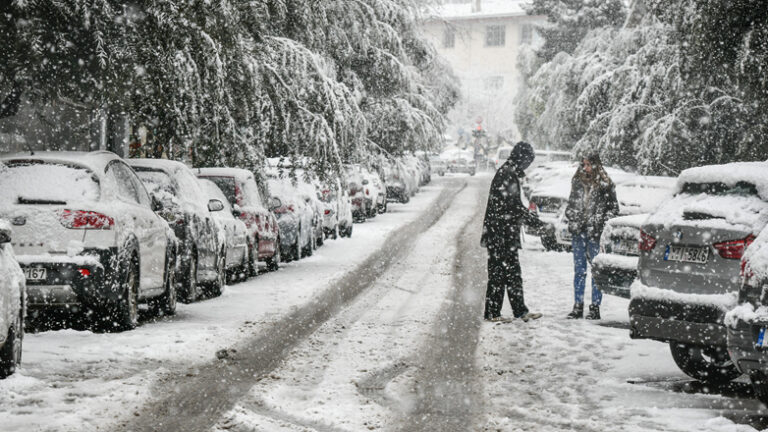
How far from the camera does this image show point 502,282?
12.2 meters

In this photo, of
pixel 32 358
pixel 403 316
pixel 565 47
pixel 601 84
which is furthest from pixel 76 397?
pixel 565 47

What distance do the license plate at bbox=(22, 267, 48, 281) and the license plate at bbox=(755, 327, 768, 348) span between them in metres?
6.05

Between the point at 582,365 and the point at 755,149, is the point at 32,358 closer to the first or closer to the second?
the point at 582,365

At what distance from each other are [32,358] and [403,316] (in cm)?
455

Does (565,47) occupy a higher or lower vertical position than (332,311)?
higher

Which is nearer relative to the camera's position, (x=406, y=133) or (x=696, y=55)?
(x=696, y=55)

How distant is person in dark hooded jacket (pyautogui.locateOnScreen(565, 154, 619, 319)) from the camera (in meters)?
12.4

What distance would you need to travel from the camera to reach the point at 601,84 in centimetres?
2909

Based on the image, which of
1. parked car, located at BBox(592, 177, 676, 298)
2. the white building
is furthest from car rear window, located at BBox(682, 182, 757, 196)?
the white building

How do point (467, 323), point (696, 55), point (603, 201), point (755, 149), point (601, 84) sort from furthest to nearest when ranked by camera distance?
point (601, 84) < point (755, 149) < point (696, 55) < point (603, 201) < point (467, 323)

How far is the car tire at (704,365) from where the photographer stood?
8711mm

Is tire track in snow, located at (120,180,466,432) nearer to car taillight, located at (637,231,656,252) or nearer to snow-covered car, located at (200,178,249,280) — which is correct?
snow-covered car, located at (200,178,249,280)

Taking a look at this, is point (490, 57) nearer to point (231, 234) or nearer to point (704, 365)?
point (231, 234)

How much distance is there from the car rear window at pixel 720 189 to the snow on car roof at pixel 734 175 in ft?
0.09
